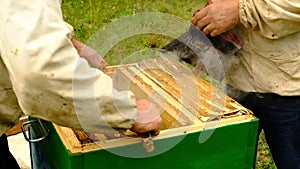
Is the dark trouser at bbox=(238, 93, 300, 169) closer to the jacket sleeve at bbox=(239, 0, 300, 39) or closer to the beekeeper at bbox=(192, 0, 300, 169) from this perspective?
the beekeeper at bbox=(192, 0, 300, 169)

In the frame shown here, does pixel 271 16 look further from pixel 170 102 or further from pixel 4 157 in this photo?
pixel 4 157

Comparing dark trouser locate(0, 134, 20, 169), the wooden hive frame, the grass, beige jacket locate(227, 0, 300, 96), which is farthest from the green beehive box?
the grass

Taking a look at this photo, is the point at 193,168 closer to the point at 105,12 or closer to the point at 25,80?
the point at 25,80

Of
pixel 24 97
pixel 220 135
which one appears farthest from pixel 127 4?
pixel 24 97

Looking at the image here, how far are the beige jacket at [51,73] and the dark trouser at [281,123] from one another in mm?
900

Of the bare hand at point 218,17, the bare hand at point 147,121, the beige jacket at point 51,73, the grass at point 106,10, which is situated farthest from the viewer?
the grass at point 106,10

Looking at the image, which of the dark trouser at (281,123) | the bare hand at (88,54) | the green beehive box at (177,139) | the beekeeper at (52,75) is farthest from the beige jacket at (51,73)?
the dark trouser at (281,123)

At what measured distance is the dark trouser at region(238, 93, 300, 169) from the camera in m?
2.08

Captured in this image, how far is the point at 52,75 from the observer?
1265 millimetres

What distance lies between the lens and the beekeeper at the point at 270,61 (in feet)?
6.27

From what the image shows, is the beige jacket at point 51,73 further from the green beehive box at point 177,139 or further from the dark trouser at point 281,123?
the dark trouser at point 281,123

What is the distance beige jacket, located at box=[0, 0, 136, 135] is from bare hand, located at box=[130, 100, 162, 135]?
92 millimetres

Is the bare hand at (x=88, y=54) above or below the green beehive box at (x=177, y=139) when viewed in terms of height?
above

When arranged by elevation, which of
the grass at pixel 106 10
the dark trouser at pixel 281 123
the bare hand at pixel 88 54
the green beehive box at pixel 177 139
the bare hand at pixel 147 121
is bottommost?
the grass at pixel 106 10
